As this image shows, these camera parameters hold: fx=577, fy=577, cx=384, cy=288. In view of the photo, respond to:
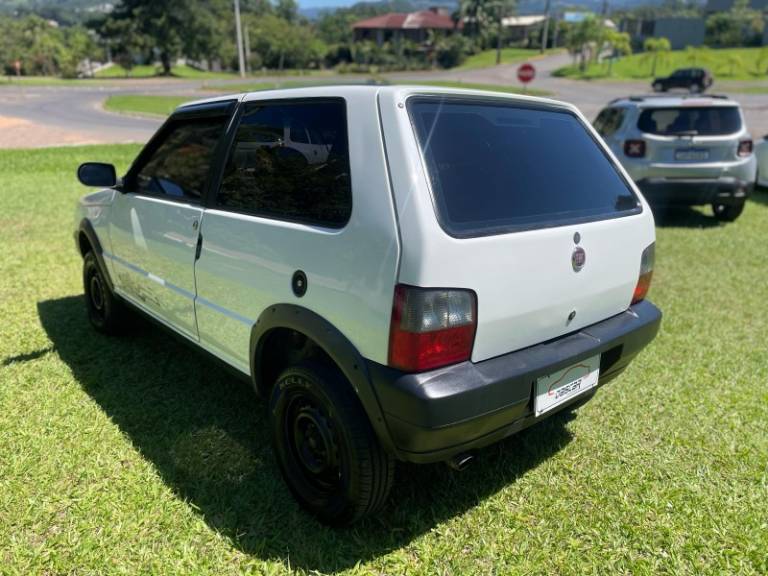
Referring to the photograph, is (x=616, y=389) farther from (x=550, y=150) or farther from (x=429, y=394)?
(x=429, y=394)

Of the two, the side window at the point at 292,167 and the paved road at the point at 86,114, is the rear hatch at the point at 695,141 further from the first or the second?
the side window at the point at 292,167

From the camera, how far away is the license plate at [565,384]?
88.6 inches

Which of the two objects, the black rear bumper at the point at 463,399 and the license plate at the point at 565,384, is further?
the license plate at the point at 565,384

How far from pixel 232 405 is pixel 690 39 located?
92124mm

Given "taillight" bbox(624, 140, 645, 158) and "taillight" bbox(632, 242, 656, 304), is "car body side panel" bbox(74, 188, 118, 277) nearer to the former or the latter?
"taillight" bbox(632, 242, 656, 304)

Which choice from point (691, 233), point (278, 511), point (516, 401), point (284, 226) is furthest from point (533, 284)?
point (691, 233)

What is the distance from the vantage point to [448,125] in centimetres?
226

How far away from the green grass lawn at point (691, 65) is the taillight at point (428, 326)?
52.5m

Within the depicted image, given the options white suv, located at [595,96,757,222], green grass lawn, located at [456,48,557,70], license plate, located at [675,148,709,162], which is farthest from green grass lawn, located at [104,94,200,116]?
green grass lawn, located at [456,48,557,70]

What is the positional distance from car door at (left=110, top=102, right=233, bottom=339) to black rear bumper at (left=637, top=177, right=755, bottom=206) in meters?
5.93

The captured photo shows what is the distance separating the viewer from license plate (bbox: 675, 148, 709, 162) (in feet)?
23.7

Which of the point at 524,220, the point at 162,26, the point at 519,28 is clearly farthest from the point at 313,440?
the point at 519,28

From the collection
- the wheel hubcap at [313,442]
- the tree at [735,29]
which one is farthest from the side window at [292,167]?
the tree at [735,29]

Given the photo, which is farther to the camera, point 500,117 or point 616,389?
point 616,389
